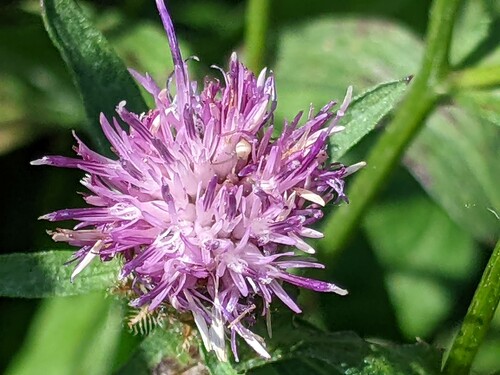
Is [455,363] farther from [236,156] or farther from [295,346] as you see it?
[236,156]

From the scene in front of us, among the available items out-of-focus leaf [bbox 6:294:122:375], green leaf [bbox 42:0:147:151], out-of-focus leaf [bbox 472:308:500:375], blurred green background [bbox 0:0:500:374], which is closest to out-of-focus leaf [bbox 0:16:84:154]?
blurred green background [bbox 0:0:500:374]

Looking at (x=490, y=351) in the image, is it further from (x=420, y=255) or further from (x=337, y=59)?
(x=337, y=59)

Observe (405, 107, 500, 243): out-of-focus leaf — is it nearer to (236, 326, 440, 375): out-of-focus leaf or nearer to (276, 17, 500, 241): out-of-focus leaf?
(276, 17, 500, 241): out-of-focus leaf

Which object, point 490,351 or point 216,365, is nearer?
point 216,365

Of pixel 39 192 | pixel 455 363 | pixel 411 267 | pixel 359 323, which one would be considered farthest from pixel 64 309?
pixel 455 363

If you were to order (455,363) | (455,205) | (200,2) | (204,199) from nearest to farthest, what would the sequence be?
(204,199) < (455,363) < (455,205) < (200,2)

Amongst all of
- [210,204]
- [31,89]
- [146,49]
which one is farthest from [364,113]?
[31,89]
